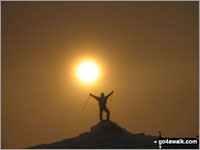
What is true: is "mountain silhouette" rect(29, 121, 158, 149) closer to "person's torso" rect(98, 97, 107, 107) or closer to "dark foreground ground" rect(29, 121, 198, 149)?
"dark foreground ground" rect(29, 121, 198, 149)

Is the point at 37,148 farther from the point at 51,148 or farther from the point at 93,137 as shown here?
the point at 93,137

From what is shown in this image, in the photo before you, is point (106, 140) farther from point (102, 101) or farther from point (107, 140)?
point (102, 101)

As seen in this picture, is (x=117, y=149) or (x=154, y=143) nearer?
(x=117, y=149)

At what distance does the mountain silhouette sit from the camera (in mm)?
38409

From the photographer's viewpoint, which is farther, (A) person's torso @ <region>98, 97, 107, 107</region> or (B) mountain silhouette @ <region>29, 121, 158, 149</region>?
(A) person's torso @ <region>98, 97, 107, 107</region>

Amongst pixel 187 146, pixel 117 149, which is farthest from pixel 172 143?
pixel 117 149

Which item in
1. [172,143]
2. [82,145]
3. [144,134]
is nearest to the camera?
[172,143]

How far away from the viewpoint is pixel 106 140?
3931 cm

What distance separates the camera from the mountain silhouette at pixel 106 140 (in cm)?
3841

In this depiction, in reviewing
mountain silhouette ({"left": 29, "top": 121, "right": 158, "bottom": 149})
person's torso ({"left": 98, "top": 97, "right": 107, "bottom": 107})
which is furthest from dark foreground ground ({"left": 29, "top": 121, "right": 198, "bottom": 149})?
person's torso ({"left": 98, "top": 97, "right": 107, "bottom": 107})

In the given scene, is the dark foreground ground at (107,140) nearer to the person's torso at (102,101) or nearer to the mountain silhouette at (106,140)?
the mountain silhouette at (106,140)

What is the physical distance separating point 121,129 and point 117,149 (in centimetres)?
468

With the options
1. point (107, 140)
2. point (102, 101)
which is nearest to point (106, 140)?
point (107, 140)

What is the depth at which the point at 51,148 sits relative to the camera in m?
39.5
